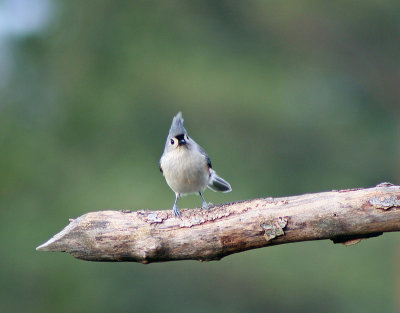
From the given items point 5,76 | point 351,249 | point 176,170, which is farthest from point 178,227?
point 5,76

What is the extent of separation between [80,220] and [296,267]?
7.16m

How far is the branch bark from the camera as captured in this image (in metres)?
3.95

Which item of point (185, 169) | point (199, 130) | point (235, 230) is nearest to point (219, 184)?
point (185, 169)

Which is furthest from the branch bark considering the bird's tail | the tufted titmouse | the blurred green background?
the blurred green background

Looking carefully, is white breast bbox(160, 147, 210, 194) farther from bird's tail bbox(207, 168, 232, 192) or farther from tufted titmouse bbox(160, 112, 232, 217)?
bird's tail bbox(207, 168, 232, 192)

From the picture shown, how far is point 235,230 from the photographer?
4.01m

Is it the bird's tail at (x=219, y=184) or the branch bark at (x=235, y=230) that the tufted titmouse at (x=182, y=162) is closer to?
the bird's tail at (x=219, y=184)

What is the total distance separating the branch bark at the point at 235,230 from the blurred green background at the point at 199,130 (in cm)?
605

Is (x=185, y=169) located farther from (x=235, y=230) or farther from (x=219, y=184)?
(x=235, y=230)

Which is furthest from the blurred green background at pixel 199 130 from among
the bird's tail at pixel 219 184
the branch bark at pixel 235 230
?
the branch bark at pixel 235 230

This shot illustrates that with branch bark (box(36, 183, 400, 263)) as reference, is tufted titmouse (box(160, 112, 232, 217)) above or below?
above

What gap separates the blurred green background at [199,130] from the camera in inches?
425

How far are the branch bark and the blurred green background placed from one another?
238 inches

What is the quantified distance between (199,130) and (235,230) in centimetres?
777
